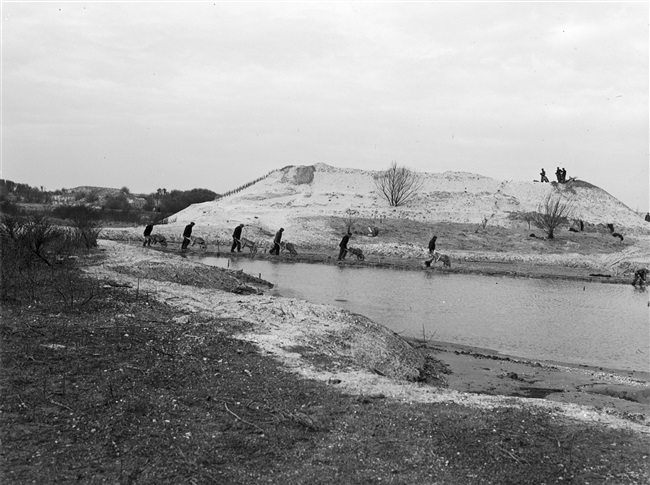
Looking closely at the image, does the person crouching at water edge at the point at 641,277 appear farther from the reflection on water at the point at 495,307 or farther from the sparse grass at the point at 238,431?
Result: the sparse grass at the point at 238,431

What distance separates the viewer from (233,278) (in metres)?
18.1

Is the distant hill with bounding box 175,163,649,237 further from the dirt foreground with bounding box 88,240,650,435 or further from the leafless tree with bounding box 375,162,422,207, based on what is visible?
the dirt foreground with bounding box 88,240,650,435

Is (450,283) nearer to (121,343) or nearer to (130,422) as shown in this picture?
(121,343)

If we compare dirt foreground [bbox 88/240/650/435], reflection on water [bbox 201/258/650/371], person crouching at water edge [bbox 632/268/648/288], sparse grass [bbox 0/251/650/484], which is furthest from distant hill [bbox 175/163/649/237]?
sparse grass [bbox 0/251/650/484]

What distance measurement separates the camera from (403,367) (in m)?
10.1

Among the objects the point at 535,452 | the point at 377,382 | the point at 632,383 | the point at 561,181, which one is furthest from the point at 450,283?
the point at 561,181

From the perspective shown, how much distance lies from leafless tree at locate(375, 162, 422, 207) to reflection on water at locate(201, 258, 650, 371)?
1252 inches

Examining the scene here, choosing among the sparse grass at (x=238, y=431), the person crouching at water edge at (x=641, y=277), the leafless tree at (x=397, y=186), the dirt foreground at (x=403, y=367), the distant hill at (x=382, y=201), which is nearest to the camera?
Result: the sparse grass at (x=238, y=431)

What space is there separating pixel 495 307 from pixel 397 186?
42.6 metres

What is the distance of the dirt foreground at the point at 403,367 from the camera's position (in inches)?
301

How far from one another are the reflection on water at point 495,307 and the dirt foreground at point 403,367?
5.39 ft

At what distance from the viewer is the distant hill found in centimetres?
5260

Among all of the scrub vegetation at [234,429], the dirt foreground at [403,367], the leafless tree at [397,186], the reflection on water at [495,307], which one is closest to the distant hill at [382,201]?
the leafless tree at [397,186]

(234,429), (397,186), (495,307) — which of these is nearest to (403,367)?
(234,429)
